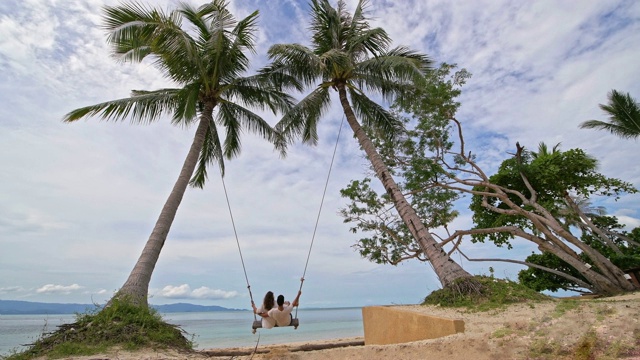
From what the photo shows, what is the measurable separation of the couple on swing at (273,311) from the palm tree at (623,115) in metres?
16.0

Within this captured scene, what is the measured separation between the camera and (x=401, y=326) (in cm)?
628

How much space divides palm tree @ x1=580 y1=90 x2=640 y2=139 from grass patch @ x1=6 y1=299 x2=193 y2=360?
1814cm

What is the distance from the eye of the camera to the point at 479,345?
451 centimetres

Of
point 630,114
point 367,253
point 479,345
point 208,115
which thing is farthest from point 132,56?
point 630,114

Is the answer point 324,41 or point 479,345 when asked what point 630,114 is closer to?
point 324,41

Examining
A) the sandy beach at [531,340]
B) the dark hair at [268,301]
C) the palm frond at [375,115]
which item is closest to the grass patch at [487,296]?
the sandy beach at [531,340]

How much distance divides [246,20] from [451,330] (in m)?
8.64

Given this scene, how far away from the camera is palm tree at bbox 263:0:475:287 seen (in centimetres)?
945

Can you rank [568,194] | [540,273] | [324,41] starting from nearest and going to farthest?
[324,41] < [568,194] < [540,273]

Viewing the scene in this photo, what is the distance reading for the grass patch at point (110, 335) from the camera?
4730 mm

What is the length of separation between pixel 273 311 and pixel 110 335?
9.64 feet

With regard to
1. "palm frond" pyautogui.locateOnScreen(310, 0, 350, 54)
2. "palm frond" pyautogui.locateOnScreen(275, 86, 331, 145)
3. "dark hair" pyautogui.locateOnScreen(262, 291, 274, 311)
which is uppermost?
"palm frond" pyautogui.locateOnScreen(310, 0, 350, 54)

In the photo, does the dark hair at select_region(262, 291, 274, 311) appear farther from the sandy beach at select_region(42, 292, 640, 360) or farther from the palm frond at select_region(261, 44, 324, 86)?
the palm frond at select_region(261, 44, 324, 86)

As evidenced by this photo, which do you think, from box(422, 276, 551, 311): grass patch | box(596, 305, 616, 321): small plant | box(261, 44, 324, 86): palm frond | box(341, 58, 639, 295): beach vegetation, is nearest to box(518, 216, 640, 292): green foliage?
box(341, 58, 639, 295): beach vegetation
